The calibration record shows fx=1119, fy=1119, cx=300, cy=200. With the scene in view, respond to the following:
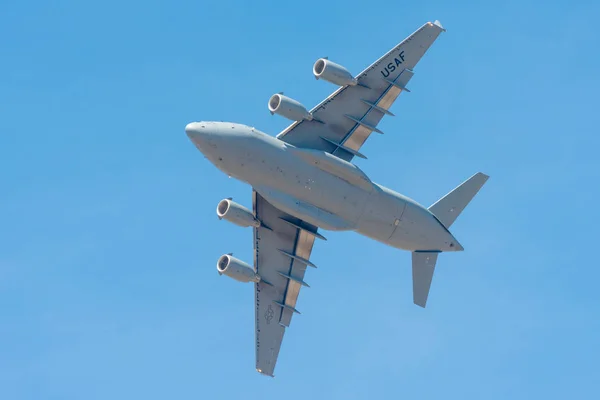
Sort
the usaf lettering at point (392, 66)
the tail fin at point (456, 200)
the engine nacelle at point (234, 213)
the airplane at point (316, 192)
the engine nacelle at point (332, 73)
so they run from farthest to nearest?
the tail fin at point (456, 200) → the engine nacelle at point (234, 213) → the usaf lettering at point (392, 66) → the engine nacelle at point (332, 73) → the airplane at point (316, 192)

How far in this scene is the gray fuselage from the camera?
71875mm

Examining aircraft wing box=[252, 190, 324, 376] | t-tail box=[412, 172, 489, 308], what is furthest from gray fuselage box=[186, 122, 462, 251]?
aircraft wing box=[252, 190, 324, 376]

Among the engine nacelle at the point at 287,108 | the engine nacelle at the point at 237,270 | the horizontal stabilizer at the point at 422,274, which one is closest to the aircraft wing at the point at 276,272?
the engine nacelle at the point at 237,270

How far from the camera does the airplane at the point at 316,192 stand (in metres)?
72.6

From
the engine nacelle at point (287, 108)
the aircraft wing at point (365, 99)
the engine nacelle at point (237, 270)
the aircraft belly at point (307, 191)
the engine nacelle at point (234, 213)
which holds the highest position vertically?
the aircraft wing at point (365, 99)

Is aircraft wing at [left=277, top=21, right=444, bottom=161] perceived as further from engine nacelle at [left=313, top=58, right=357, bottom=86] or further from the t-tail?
the t-tail

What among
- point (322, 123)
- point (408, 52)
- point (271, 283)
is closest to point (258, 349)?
point (271, 283)

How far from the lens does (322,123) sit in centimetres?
7575

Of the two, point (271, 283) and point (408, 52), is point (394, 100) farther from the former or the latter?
point (271, 283)

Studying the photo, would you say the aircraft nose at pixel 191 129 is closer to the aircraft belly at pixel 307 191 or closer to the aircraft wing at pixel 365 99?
the aircraft belly at pixel 307 191

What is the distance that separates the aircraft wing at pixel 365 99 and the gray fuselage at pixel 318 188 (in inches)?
107

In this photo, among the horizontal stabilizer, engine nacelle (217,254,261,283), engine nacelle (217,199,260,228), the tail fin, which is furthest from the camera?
engine nacelle (217,254,261,283)

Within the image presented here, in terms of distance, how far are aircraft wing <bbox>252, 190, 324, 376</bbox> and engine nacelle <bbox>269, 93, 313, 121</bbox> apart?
7.76m

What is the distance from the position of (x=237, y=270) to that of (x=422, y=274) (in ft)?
43.0
